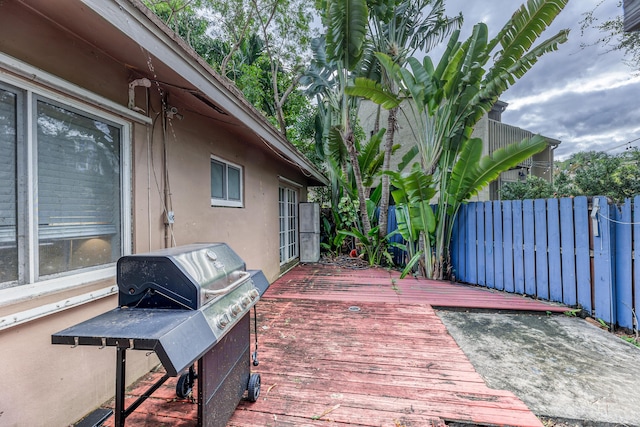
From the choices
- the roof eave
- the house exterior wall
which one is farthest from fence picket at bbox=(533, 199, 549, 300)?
the house exterior wall

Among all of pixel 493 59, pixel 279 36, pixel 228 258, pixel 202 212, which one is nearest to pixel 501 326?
pixel 228 258

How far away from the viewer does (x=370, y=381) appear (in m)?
2.24

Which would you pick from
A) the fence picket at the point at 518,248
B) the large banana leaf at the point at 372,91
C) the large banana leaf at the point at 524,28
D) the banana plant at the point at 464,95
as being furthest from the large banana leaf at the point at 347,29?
the fence picket at the point at 518,248

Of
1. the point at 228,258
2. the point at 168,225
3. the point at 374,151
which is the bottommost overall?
the point at 228,258

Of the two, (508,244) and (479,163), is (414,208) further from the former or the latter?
(508,244)

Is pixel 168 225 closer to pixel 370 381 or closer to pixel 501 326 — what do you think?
pixel 370 381

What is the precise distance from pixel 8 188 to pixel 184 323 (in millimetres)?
1335

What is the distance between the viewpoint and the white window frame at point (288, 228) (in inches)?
267

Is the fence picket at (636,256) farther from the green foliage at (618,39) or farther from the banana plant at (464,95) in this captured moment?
the green foliage at (618,39)

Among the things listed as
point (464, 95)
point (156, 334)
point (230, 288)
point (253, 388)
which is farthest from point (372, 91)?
point (156, 334)

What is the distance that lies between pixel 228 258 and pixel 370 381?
5.21 feet

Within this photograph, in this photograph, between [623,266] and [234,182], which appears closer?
[623,266]

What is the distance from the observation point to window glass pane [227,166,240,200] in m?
4.13

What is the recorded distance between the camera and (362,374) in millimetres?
2342
